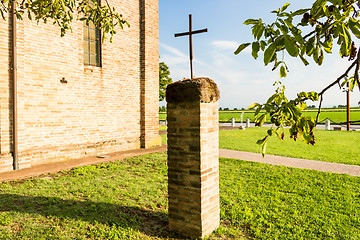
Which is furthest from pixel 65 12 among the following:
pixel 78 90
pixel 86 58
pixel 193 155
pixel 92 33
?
pixel 92 33

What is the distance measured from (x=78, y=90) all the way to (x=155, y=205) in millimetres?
5600

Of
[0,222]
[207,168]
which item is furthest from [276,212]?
[0,222]

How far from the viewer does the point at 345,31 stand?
918mm

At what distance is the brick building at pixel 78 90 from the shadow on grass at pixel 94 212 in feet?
9.67

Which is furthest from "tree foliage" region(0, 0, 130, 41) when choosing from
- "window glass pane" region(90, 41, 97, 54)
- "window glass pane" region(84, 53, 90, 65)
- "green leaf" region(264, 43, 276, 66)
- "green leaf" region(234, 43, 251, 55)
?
"window glass pane" region(90, 41, 97, 54)

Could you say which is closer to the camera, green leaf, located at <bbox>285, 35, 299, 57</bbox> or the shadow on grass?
green leaf, located at <bbox>285, 35, 299, 57</bbox>

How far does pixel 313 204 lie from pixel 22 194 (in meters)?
5.69

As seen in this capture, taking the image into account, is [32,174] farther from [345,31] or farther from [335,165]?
[335,165]

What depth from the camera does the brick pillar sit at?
10.2 ft

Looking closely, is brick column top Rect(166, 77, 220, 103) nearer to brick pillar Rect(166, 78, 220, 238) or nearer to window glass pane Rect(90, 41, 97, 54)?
brick pillar Rect(166, 78, 220, 238)

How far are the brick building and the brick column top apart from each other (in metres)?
5.78

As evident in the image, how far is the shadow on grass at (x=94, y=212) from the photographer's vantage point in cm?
367

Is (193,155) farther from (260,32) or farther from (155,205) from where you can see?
(260,32)

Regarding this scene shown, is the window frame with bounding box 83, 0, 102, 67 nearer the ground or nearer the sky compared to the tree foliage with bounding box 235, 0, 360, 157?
nearer the sky
